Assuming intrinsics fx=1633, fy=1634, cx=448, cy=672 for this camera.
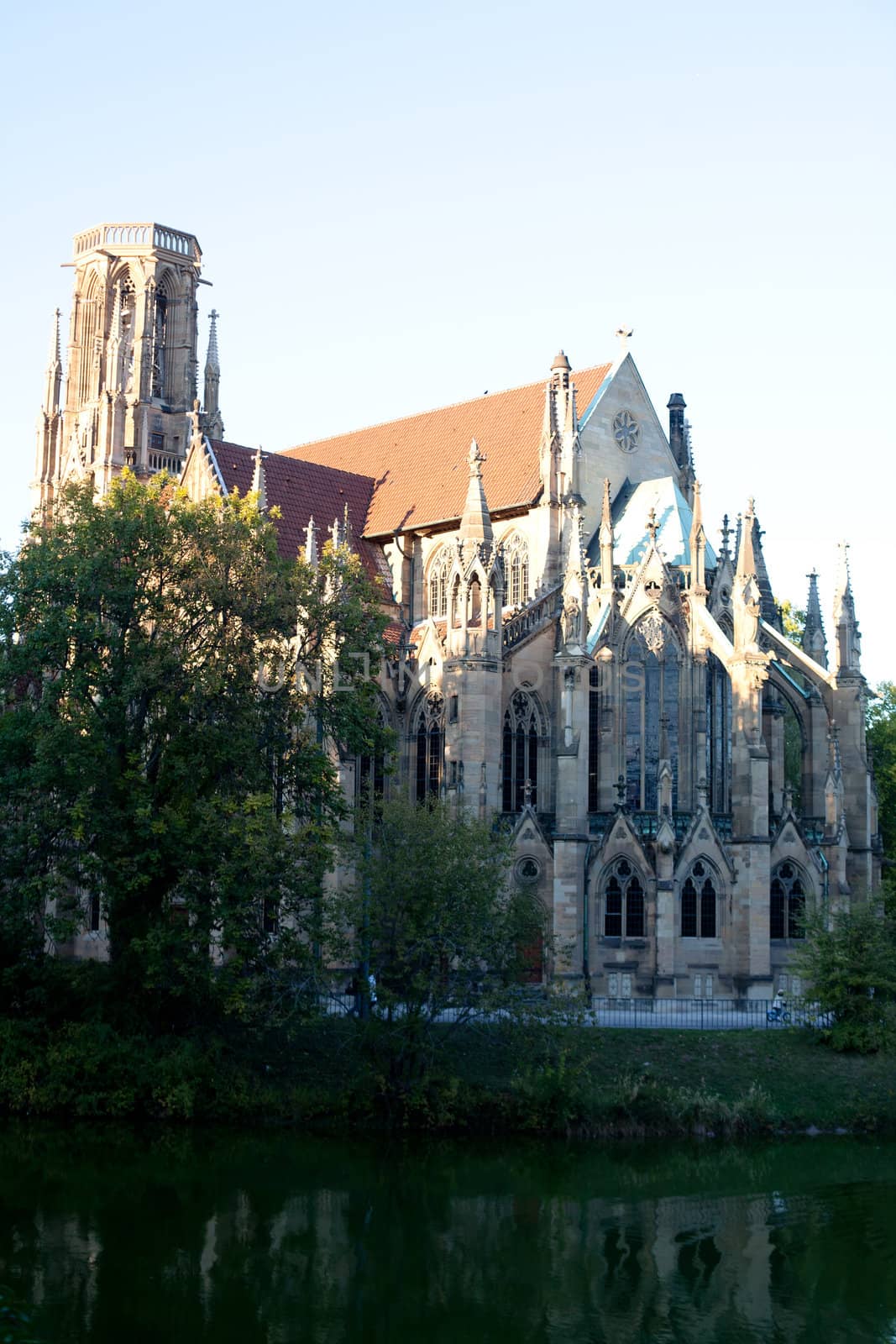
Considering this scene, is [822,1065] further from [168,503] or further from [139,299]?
[139,299]

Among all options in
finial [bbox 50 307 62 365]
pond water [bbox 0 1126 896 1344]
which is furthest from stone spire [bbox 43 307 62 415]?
pond water [bbox 0 1126 896 1344]

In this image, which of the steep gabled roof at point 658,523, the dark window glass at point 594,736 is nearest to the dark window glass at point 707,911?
the dark window glass at point 594,736

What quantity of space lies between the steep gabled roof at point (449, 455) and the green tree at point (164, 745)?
20.4m

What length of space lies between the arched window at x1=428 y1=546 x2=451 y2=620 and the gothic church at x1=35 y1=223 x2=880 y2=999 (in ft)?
0.32

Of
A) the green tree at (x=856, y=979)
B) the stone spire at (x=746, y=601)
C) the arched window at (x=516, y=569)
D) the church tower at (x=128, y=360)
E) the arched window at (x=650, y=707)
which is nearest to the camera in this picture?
the green tree at (x=856, y=979)

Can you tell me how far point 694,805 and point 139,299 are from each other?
109ft

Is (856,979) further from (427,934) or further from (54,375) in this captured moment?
(54,375)

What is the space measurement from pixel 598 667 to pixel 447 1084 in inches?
761

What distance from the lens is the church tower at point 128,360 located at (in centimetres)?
6775

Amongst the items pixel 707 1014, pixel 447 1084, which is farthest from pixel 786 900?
pixel 447 1084

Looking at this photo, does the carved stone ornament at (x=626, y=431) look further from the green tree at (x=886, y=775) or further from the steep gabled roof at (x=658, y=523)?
the green tree at (x=886, y=775)

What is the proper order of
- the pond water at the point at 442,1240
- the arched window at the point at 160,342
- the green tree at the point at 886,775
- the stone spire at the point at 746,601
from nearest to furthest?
the pond water at the point at 442,1240
the stone spire at the point at 746,601
the arched window at the point at 160,342
the green tree at the point at 886,775

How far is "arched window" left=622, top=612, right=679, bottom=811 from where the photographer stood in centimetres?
5447

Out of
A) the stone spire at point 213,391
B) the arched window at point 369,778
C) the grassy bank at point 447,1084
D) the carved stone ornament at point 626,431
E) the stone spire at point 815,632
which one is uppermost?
the stone spire at point 213,391
